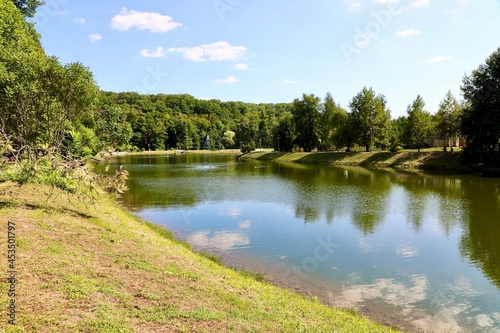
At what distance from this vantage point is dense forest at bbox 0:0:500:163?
16469 millimetres

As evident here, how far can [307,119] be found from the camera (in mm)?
89000

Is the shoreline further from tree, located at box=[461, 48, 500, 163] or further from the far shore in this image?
tree, located at box=[461, 48, 500, 163]

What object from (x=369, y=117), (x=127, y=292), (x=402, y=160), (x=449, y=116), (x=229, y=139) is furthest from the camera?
(x=229, y=139)

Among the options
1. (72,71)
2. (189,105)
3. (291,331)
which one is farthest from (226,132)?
(291,331)

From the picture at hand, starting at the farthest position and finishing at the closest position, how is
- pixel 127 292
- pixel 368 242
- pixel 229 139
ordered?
pixel 229 139
pixel 368 242
pixel 127 292

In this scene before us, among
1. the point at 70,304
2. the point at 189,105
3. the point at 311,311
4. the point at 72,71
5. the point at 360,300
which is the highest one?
the point at 189,105

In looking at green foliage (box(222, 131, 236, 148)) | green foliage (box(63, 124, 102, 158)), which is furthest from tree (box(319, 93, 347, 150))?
green foliage (box(222, 131, 236, 148))

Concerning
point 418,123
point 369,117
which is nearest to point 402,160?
point 418,123

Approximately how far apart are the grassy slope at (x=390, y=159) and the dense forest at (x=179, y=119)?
3826 mm

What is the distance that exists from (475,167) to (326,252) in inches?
1857

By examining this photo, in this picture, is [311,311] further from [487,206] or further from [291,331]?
[487,206]

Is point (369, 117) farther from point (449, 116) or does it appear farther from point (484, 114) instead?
point (484, 114)

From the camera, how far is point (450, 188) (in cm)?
3475

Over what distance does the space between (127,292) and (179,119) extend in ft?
523
